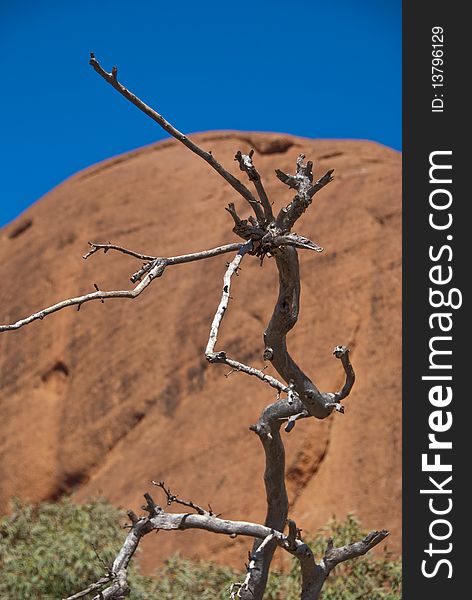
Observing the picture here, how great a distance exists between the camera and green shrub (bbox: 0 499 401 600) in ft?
39.7

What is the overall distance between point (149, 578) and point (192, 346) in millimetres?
5572

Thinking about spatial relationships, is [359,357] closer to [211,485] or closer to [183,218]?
[211,485]

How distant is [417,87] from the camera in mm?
8883

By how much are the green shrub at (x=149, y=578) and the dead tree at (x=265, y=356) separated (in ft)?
14.2

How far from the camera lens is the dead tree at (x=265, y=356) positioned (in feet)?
20.0

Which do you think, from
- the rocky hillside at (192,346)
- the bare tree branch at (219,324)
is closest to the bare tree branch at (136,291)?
the bare tree branch at (219,324)

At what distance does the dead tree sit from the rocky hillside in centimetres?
741

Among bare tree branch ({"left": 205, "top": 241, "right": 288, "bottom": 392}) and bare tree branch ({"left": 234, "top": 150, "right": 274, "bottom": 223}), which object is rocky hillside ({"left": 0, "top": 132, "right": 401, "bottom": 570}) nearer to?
bare tree branch ({"left": 205, "top": 241, "right": 288, "bottom": 392})

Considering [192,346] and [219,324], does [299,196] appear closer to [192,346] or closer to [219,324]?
[219,324]

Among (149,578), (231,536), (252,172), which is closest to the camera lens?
(252,172)

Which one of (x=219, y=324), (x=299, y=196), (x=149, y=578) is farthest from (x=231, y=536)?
(x=149, y=578)

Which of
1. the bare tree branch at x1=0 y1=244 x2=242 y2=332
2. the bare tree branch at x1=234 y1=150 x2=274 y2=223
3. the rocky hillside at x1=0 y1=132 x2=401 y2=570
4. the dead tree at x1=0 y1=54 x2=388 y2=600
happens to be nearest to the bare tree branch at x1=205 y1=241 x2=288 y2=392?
the dead tree at x1=0 y1=54 x2=388 y2=600

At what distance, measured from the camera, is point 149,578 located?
13.6 meters

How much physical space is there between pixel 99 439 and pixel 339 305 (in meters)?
4.85
